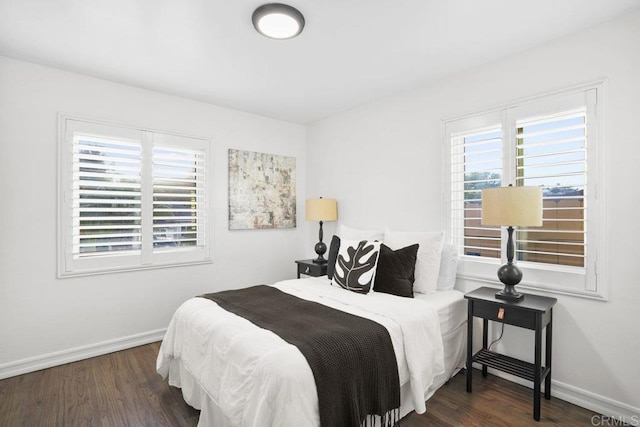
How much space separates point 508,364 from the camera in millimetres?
2355

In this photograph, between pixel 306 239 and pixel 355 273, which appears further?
pixel 306 239

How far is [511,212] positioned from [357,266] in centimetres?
122

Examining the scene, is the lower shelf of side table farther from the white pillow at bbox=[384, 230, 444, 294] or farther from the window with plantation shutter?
the window with plantation shutter

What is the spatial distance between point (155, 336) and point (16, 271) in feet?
4.36

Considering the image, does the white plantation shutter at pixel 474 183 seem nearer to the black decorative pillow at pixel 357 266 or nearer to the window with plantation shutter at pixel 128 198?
the black decorative pillow at pixel 357 266

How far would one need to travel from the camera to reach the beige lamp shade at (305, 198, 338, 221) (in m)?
3.93

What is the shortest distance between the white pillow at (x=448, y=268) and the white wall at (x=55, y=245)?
8.11ft

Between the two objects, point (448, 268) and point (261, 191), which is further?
point (261, 191)

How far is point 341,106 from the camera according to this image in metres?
3.86

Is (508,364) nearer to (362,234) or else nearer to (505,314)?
(505,314)

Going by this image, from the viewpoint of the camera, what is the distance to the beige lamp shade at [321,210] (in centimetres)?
393

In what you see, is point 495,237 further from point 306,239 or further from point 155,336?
point 155,336

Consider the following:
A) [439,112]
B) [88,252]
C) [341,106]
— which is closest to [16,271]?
[88,252]

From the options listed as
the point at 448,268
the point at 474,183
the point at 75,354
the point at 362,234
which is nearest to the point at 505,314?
the point at 448,268
